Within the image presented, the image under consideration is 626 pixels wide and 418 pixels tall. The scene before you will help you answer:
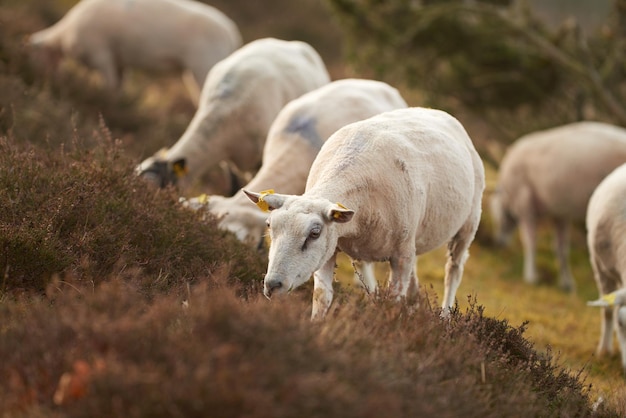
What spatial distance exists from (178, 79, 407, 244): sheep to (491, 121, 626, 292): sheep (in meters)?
4.64

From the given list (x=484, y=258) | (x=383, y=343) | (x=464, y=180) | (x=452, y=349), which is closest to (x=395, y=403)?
(x=383, y=343)

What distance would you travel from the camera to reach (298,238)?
4898 mm

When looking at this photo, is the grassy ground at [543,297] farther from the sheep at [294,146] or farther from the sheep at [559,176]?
the sheep at [294,146]

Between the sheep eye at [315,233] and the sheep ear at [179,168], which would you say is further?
the sheep ear at [179,168]

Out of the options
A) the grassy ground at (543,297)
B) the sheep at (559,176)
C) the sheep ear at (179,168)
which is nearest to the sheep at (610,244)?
the grassy ground at (543,297)

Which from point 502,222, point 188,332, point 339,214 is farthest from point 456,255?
point 502,222

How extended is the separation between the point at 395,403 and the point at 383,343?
0.81m

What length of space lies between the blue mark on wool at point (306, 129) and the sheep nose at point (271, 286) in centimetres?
283

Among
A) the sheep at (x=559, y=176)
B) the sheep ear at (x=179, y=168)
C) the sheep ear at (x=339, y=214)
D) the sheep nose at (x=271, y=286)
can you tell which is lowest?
the sheep at (x=559, y=176)

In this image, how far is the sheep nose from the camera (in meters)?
4.82

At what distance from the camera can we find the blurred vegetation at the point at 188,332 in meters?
3.51

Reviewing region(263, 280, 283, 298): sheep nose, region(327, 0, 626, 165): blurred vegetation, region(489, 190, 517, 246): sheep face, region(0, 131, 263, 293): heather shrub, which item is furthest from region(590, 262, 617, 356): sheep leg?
region(327, 0, 626, 165): blurred vegetation

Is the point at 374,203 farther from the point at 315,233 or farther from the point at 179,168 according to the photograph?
the point at 179,168

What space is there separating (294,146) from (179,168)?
1.63 m
